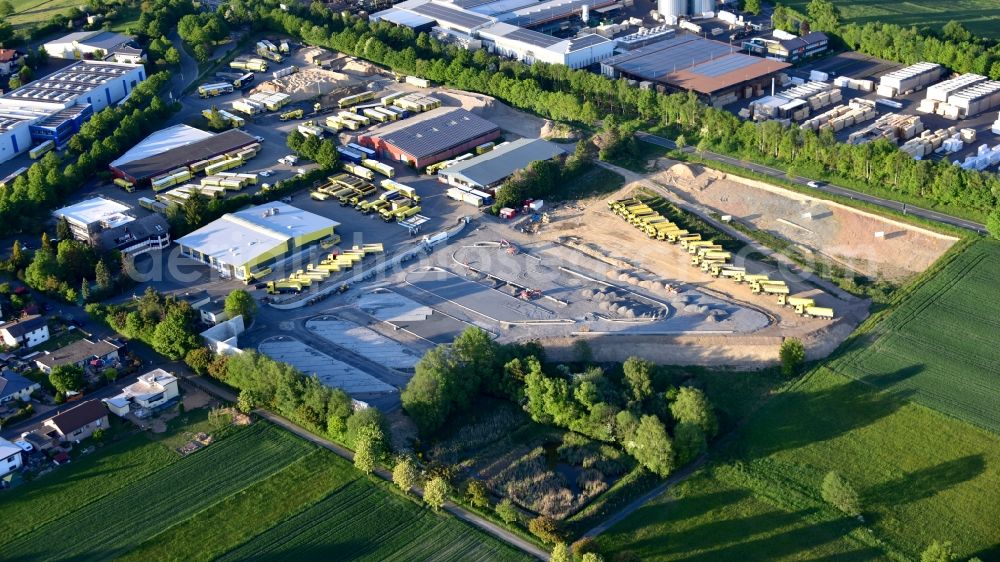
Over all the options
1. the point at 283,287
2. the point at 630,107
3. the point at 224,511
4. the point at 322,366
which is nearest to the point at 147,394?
the point at 322,366

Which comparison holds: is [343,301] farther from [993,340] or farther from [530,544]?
[993,340]

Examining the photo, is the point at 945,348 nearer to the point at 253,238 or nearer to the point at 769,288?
the point at 769,288

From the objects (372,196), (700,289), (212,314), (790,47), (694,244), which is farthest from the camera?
(790,47)

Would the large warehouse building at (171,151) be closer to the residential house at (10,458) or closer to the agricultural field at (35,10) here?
the residential house at (10,458)

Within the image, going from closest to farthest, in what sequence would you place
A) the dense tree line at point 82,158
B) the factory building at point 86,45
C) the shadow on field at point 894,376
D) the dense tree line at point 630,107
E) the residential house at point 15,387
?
the shadow on field at point 894,376 < the residential house at point 15,387 < the dense tree line at point 630,107 < the dense tree line at point 82,158 < the factory building at point 86,45

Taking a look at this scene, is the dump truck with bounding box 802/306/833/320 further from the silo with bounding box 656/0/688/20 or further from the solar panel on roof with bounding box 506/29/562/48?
the silo with bounding box 656/0/688/20

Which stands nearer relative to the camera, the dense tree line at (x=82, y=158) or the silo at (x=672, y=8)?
the dense tree line at (x=82, y=158)

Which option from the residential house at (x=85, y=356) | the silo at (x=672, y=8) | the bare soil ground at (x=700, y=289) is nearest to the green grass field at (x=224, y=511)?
the residential house at (x=85, y=356)

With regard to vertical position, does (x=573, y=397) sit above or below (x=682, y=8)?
below
